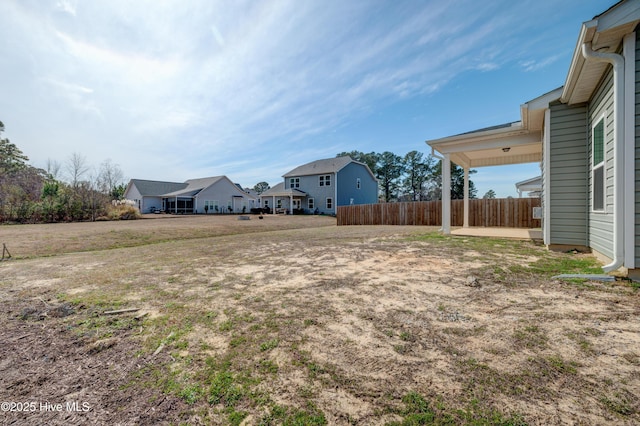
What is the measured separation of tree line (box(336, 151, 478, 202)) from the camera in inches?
1599

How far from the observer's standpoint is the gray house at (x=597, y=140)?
3268 mm

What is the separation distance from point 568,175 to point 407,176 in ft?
128

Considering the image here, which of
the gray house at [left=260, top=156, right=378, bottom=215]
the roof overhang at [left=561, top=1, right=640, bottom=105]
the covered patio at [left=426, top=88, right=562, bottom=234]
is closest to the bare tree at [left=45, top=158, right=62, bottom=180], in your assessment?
the gray house at [left=260, top=156, right=378, bottom=215]

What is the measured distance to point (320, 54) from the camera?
32.3 ft

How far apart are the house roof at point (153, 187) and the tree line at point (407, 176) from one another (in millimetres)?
29777

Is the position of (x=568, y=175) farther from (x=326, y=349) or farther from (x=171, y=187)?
(x=171, y=187)

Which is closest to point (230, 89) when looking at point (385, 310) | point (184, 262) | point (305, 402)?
point (184, 262)

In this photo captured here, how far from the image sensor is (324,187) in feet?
93.1

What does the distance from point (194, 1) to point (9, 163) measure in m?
38.9

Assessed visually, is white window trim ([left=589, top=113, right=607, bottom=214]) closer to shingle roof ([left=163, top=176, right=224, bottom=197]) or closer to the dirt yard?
the dirt yard

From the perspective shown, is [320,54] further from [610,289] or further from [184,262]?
[610,289]

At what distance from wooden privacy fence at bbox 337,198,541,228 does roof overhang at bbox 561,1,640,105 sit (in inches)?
296

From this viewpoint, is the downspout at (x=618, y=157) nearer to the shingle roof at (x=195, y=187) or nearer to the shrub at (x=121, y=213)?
the shrub at (x=121, y=213)

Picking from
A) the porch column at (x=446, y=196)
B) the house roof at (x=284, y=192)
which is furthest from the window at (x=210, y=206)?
the porch column at (x=446, y=196)
